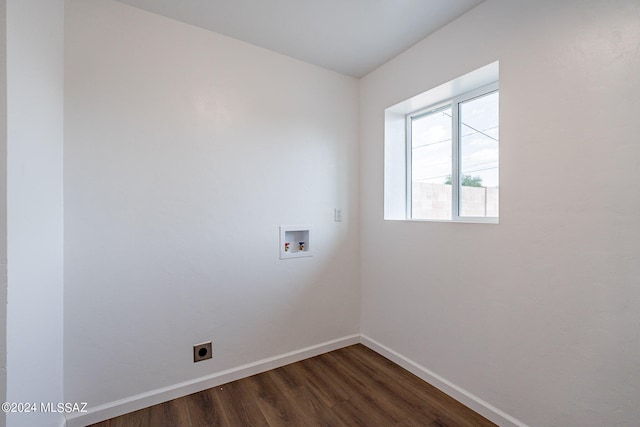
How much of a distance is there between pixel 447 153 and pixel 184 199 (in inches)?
75.4

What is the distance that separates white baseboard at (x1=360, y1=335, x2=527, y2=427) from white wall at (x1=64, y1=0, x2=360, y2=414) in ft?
1.61

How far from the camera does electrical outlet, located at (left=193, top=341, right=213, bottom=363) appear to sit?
187 cm

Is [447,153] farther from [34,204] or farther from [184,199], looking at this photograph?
[34,204]

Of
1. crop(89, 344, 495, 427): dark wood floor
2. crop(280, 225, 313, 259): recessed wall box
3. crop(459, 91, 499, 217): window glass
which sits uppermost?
crop(459, 91, 499, 217): window glass

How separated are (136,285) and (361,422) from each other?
156cm

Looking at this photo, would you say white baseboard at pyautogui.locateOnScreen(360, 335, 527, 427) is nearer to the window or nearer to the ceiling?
the window

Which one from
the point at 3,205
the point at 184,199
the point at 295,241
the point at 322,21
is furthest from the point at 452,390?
the point at 322,21

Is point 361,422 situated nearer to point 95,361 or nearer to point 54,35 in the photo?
point 95,361

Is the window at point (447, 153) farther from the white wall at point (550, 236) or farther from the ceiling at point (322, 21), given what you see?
the ceiling at point (322, 21)

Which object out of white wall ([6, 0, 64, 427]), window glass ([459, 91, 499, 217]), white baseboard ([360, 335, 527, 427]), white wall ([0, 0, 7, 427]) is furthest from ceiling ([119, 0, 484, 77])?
white baseboard ([360, 335, 527, 427])

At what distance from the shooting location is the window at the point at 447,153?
1.81m

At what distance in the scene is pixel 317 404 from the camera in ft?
5.72

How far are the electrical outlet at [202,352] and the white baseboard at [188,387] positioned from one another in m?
0.13

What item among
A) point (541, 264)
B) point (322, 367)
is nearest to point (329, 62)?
point (541, 264)
